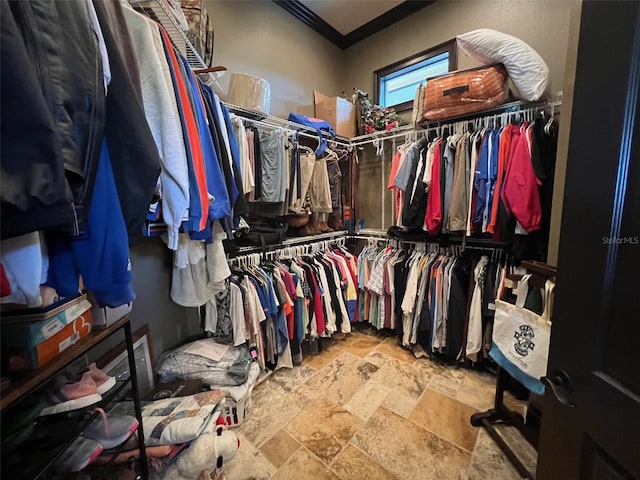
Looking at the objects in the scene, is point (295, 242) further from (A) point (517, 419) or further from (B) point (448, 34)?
(B) point (448, 34)

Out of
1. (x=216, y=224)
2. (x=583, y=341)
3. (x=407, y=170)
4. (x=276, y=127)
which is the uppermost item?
(x=276, y=127)

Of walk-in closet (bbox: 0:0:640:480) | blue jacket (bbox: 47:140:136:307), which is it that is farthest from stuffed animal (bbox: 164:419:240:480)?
blue jacket (bbox: 47:140:136:307)

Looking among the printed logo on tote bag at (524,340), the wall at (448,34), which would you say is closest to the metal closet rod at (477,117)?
the wall at (448,34)

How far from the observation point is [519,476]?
4.16 ft

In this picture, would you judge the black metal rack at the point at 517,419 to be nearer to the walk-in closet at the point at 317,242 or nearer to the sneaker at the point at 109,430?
the walk-in closet at the point at 317,242

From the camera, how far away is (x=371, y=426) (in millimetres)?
1586

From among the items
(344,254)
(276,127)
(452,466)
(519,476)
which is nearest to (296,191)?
(276,127)

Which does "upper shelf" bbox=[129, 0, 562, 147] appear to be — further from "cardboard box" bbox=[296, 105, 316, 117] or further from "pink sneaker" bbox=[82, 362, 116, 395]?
"pink sneaker" bbox=[82, 362, 116, 395]

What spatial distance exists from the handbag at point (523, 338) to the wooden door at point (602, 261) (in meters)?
0.58

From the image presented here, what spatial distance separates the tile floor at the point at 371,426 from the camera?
1.33 m

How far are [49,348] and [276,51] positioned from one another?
116 inches

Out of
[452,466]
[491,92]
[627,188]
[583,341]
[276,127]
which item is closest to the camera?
[627,188]

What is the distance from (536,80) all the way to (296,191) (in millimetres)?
1821

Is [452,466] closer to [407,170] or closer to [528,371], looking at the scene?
[528,371]
